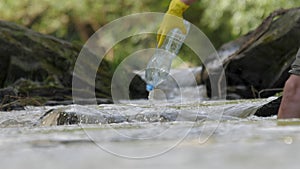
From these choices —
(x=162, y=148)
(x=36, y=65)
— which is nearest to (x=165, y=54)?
(x=162, y=148)

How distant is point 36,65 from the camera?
671 cm

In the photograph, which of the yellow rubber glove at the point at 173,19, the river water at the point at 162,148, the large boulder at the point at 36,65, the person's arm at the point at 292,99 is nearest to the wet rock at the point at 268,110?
the person's arm at the point at 292,99

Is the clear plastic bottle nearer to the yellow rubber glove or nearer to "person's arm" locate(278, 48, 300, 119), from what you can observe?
the yellow rubber glove

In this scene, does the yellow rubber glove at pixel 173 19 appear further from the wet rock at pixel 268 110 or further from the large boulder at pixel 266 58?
the large boulder at pixel 266 58

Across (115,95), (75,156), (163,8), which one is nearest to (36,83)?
(115,95)

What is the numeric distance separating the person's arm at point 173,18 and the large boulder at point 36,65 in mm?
3075

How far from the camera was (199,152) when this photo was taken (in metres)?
1.25

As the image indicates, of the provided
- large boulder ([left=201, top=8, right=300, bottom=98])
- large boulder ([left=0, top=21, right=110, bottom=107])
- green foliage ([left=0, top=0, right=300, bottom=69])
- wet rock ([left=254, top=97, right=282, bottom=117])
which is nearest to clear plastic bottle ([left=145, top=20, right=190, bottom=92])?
wet rock ([left=254, top=97, right=282, bottom=117])

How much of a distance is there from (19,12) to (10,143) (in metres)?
18.0

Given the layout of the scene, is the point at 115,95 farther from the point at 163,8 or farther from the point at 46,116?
the point at 163,8

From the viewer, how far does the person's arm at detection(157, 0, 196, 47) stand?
2.98m

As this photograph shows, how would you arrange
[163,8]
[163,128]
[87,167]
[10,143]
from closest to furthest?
[87,167], [10,143], [163,128], [163,8]

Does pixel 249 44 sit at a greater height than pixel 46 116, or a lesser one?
greater

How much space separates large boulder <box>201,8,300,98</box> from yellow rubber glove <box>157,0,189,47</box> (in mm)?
3770
